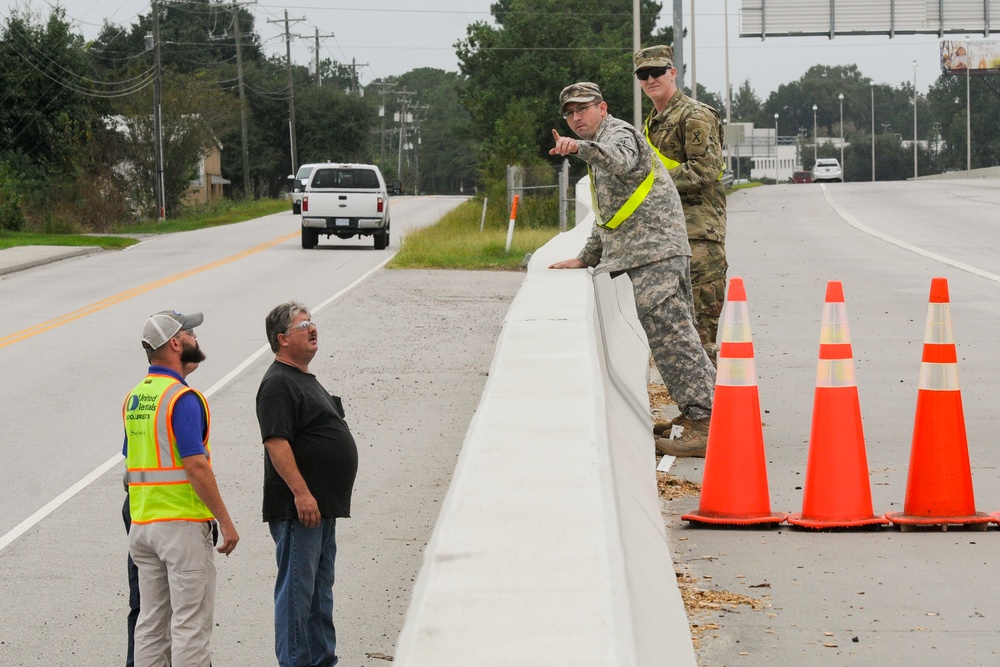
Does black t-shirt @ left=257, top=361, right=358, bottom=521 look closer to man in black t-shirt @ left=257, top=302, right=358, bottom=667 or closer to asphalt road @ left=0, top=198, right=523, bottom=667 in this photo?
man in black t-shirt @ left=257, top=302, right=358, bottom=667

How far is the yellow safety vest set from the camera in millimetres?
5137

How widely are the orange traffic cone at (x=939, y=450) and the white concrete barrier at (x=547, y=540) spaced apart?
1.22m

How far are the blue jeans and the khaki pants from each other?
25 cm

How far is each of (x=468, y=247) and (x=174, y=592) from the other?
24.5 meters

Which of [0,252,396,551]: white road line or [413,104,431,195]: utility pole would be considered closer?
[0,252,396,551]: white road line

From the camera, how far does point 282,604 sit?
5207 millimetres

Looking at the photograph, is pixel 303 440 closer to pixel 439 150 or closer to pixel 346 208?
pixel 346 208

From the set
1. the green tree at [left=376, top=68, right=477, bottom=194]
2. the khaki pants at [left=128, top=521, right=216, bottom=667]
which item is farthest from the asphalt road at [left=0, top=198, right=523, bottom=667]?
the green tree at [left=376, top=68, right=477, bottom=194]

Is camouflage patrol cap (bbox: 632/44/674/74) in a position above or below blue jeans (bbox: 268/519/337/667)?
above

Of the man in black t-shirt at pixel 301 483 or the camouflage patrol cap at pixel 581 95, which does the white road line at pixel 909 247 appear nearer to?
the camouflage patrol cap at pixel 581 95

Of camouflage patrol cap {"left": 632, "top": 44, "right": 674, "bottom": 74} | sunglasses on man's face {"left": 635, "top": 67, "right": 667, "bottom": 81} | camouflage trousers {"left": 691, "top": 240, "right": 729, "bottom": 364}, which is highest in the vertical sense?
camouflage patrol cap {"left": 632, "top": 44, "right": 674, "bottom": 74}

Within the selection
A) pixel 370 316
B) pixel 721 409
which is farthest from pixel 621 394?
pixel 370 316

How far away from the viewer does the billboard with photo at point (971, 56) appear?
12131cm

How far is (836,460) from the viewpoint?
6555mm
